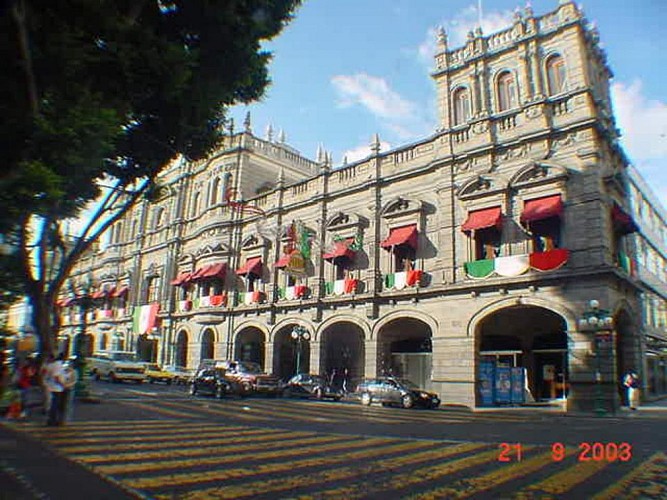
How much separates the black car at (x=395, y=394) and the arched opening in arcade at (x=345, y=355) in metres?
7.06

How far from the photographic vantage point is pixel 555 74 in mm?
21828

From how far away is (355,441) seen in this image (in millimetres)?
9523

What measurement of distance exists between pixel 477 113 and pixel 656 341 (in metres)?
18.7

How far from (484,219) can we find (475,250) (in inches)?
58.7

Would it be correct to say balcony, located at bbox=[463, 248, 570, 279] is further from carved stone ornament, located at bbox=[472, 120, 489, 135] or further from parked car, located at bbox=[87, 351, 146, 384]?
parked car, located at bbox=[87, 351, 146, 384]

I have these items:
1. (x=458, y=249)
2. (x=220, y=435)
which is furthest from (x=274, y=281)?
(x=220, y=435)

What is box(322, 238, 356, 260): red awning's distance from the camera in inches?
1016

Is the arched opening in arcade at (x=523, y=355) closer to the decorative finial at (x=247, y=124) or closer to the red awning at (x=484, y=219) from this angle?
the red awning at (x=484, y=219)

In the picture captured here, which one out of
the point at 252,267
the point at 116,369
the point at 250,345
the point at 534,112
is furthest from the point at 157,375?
the point at 534,112

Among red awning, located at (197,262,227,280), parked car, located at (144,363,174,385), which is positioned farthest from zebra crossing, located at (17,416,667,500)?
parked car, located at (144,363,174,385)

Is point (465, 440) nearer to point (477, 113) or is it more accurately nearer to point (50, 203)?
point (50, 203)

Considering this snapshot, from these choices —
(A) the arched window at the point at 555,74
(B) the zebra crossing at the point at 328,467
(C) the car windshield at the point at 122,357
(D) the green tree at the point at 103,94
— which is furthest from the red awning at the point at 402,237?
(C) the car windshield at the point at 122,357

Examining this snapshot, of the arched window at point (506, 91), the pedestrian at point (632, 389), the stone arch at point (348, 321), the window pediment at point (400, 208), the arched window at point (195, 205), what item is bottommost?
the pedestrian at point (632, 389)

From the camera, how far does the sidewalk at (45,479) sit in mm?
5254
